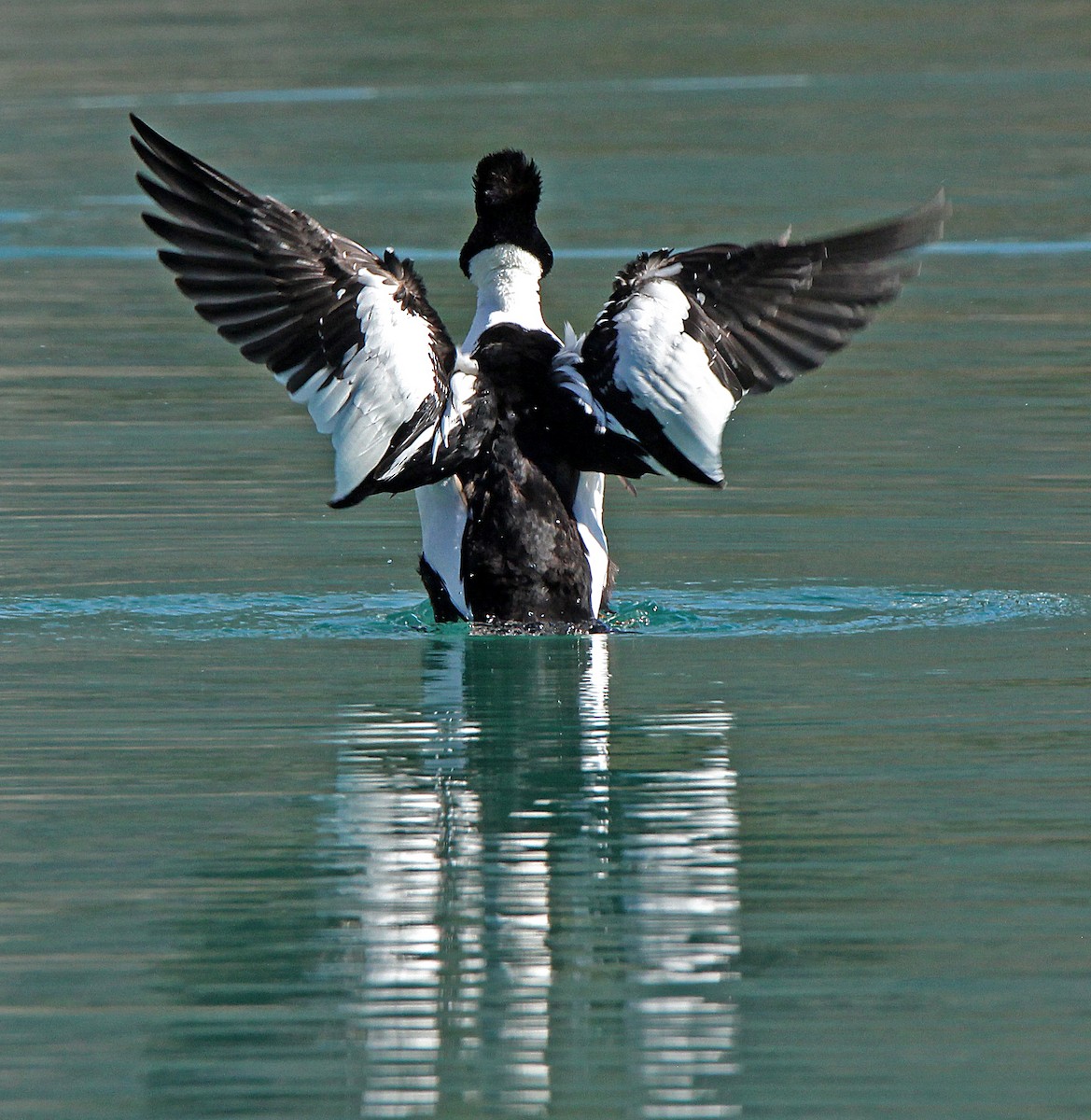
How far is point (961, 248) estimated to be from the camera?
1792cm

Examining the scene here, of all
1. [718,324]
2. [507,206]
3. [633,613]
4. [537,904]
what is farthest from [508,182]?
[537,904]

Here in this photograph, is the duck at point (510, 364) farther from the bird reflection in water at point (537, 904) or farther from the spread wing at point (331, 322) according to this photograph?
the bird reflection in water at point (537, 904)

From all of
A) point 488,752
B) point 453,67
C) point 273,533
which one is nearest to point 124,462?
point 273,533

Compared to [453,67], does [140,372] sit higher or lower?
lower

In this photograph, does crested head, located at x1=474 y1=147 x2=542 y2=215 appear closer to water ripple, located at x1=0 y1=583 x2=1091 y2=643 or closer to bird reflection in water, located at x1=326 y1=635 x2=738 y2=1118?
water ripple, located at x1=0 y1=583 x2=1091 y2=643

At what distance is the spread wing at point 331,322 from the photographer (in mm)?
8156

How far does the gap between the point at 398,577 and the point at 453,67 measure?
58.8 ft

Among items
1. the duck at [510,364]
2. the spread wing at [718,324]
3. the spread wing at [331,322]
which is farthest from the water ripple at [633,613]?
the spread wing at [331,322]

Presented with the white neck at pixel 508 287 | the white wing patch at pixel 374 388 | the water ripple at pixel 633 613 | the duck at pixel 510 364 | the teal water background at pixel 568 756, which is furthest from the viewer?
the white neck at pixel 508 287

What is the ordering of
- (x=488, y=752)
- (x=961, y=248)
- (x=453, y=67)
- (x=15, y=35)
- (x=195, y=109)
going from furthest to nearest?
1. (x=15, y=35)
2. (x=453, y=67)
3. (x=195, y=109)
4. (x=961, y=248)
5. (x=488, y=752)

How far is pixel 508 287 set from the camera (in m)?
9.04

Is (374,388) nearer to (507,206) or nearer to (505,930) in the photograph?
(507,206)

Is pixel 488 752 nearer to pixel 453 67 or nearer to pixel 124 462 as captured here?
pixel 124 462

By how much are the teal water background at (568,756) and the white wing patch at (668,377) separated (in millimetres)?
675
